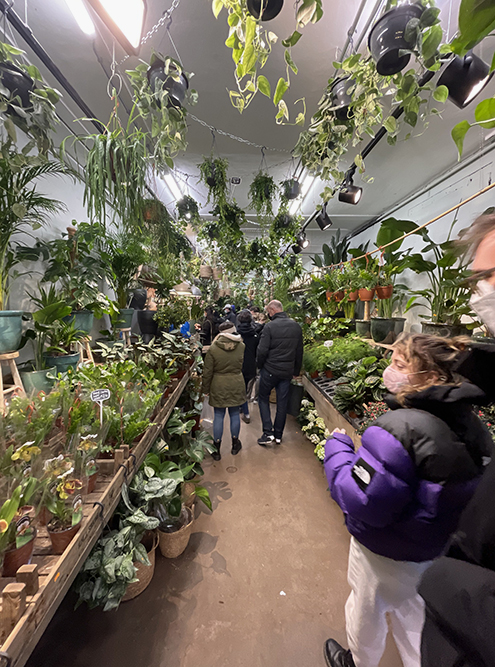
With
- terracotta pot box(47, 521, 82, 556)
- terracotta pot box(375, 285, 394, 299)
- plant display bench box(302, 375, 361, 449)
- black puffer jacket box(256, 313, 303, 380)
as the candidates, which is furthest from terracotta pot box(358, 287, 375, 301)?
terracotta pot box(47, 521, 82, 556)

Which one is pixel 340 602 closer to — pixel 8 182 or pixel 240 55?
pixel 240 55

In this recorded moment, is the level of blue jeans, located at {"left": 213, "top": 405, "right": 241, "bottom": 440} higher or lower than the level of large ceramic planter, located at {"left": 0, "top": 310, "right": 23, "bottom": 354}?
lower

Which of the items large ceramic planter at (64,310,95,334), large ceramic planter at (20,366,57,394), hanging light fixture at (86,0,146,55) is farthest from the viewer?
large ceramic planter at (64,310,95,334)

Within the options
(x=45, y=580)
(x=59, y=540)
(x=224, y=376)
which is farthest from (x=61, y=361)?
(x=224, y=376)

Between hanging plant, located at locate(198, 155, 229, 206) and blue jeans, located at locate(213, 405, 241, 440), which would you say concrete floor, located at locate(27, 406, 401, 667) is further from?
hanging plant, located at locate(198, 155, 229, 206)

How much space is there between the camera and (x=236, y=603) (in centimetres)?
161

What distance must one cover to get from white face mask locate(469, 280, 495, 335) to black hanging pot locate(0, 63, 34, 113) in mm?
1992

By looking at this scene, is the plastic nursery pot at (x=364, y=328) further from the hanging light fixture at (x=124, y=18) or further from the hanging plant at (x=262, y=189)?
the hanging light fixture at (x=124, y=18)

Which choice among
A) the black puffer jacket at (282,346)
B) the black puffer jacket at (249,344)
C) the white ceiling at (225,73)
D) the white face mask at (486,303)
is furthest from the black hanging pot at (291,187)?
the white face mask at (486,303)

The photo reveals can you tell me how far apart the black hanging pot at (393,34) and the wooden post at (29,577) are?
87.0 inches

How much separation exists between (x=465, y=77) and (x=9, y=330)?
284cm

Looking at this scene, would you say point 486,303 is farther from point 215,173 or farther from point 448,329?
point 215,173

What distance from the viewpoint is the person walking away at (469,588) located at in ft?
1.32

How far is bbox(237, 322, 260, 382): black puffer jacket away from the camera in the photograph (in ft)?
13.4
